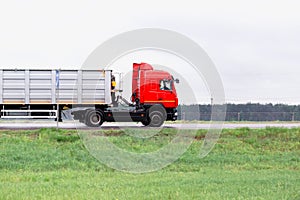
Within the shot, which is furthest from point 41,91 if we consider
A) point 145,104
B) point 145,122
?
point 145,122

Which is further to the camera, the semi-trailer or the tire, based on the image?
the tire

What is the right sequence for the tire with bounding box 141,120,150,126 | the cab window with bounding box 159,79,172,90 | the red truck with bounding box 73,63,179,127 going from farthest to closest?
the cab window with bounding box 159,79,172,90 → the tire with bounding box 141,120,150,126 → the red truck with bounding box 73,63,179,127

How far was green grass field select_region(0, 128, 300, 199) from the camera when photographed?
11.8 m

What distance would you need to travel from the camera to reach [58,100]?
93.4ft

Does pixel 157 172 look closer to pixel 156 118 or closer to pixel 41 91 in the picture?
pixel 156 118

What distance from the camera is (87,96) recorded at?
94.8ft

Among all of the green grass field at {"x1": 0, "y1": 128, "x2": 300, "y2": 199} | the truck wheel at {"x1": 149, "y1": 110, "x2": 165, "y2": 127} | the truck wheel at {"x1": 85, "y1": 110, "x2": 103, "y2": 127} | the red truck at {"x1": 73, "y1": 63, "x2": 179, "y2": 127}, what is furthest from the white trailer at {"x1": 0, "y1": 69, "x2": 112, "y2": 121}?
the green grass field at {"x1": 0, "y1": 128, "x2": 300, "y2": 199}

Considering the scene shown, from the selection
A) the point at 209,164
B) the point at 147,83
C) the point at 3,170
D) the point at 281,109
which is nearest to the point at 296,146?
the point at 209,164

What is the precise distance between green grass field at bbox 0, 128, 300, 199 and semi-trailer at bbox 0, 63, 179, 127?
4.02 metres

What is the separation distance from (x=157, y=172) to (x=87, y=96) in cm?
1339

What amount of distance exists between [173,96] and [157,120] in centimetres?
171

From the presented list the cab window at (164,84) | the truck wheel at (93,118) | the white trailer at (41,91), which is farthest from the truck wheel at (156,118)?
the white trailer at (41,91)

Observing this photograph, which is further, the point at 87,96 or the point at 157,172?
the point at 87,96

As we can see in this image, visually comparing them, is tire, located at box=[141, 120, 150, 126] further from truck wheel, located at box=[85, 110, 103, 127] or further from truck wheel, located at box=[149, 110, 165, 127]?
truck wheel, located at box=[85, 110, 103, 127]
